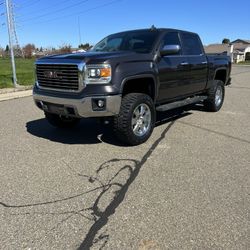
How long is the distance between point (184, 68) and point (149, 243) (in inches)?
188

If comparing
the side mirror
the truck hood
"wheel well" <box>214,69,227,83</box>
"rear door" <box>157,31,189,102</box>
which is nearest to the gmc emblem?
the truck hood

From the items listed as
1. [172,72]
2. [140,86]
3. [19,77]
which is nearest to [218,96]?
[172,72]

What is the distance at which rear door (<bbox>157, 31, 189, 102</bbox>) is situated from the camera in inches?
263

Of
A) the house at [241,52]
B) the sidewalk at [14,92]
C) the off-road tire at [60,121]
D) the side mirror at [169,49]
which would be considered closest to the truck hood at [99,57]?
the side mirror at [169,49]

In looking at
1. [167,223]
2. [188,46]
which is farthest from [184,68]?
[167,223]

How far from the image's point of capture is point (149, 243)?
3.22 meters

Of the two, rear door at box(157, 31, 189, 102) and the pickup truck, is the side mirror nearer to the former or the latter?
the pickup truck

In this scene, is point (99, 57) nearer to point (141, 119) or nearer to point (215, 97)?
point (141, 119)

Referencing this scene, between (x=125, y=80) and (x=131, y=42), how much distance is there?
1451 millimetres

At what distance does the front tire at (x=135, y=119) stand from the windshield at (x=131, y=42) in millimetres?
985

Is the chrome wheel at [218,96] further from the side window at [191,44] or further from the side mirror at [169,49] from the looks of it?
the side mirror at [169,49]

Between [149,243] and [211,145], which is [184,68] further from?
[149,243]

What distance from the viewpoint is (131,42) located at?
6906 millimetres

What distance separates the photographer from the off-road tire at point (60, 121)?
282 inches
